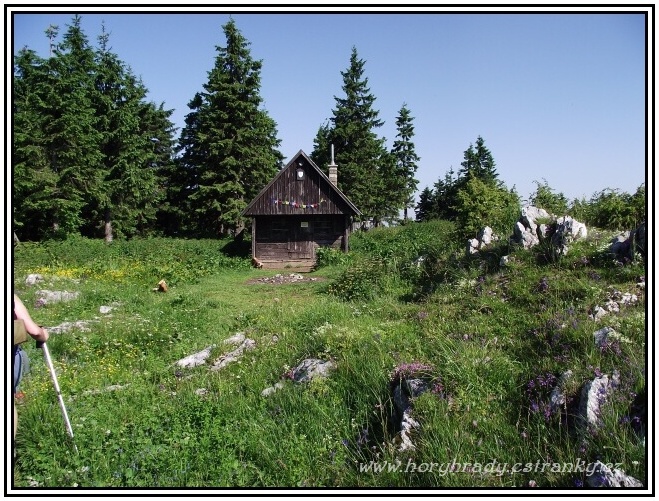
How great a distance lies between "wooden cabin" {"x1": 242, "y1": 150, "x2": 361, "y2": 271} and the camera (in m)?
24.3

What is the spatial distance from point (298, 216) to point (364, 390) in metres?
20.1

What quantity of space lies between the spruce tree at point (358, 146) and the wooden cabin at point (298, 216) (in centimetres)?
1553

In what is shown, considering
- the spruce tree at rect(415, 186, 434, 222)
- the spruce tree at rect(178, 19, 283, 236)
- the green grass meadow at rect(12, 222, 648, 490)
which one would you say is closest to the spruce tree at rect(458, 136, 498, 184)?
the spruce tree at rect(415, 186, 434, 222)

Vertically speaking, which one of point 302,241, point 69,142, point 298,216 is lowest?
point 302,241

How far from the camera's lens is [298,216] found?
24.8 meters

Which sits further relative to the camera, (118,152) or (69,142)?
(118,152)

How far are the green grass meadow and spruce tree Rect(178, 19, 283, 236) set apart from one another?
23.3 metres

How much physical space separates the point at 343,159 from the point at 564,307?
35.9 meters

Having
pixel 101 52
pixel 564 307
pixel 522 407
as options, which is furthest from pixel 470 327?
pixel 101 52

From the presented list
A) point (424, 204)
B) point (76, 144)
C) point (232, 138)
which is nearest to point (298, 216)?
point (232, 138)

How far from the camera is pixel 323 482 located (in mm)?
3914

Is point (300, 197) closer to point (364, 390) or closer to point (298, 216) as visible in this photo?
point (298, 216)

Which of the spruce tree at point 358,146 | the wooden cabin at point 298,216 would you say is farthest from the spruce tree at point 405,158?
the wooden cabin at point 298,216

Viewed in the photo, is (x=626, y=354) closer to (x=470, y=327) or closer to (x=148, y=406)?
(x=470, y=327)
